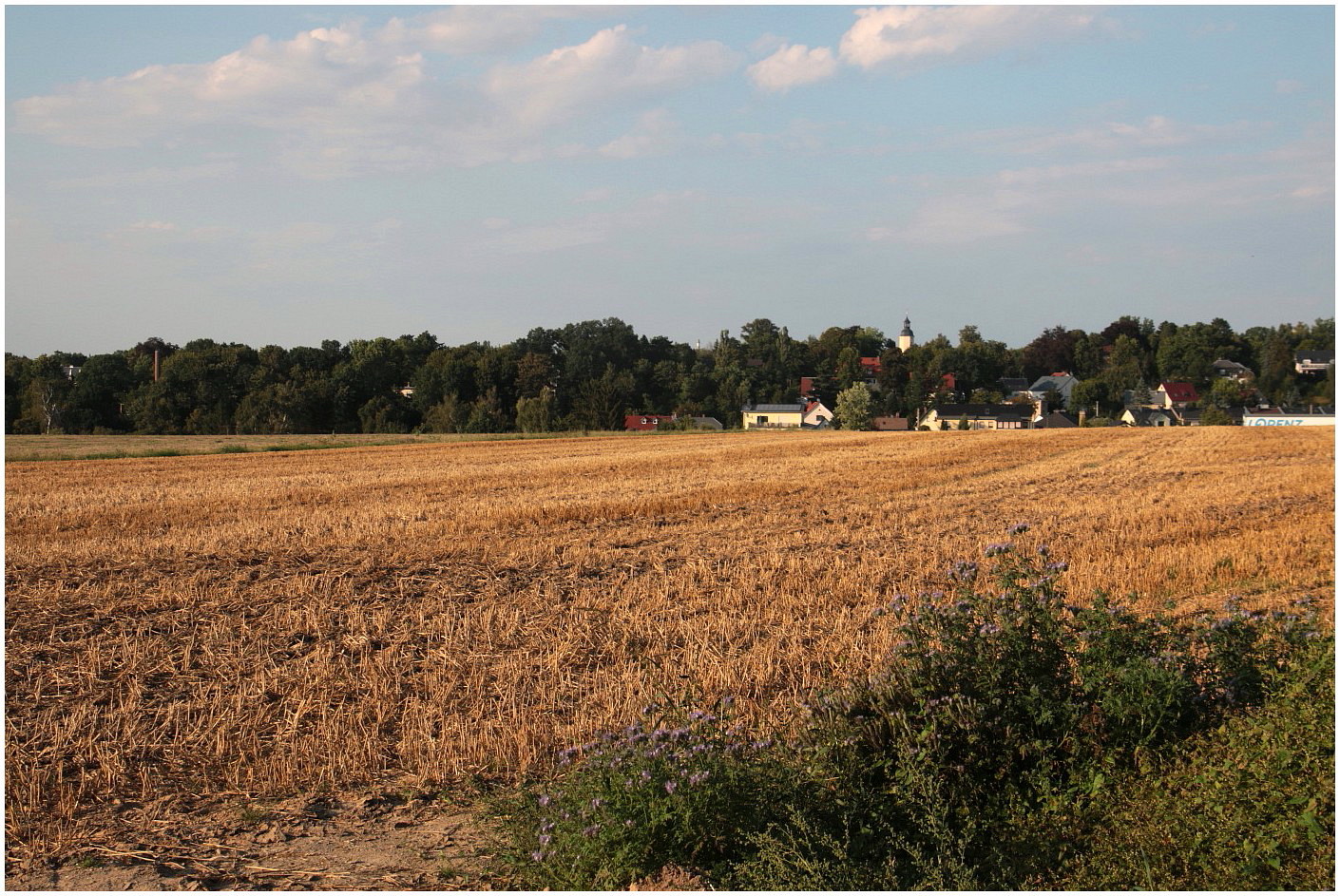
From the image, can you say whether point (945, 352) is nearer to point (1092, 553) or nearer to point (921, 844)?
point (1092, 553)

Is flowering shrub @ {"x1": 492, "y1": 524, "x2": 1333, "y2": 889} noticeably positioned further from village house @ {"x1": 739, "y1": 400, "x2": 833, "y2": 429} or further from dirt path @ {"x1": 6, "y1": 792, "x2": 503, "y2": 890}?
village house @ {"x1": 739, "y1": 400, "x2": 833, "y2": 429}

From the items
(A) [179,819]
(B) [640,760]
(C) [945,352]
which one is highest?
(C) [945,352]

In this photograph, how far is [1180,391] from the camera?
98.8m

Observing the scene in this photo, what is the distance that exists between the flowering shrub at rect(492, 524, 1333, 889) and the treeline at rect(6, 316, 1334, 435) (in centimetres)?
3181

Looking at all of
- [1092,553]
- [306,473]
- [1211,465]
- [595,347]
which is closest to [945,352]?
[595,347]

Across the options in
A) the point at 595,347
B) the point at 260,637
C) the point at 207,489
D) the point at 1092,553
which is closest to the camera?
the point at 260,637

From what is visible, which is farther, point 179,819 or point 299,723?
point 299,723

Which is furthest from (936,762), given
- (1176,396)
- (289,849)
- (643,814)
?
(1176,396)

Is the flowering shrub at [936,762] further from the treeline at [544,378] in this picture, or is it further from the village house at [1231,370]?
the village house at [1231,370]

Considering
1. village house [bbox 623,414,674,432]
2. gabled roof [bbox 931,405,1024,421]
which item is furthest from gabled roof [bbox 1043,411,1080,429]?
village house [bbox 623,414,674,432]

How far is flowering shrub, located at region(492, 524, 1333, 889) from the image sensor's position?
448 centimetres

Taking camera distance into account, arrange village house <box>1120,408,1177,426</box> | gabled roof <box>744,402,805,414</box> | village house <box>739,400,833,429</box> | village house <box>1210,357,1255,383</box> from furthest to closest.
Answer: gabled roof <box>744,402,805,414</box> < village house <box>739,400,833,429</box> < village house <box>1120,408,1177,426</box> < village house <box>1210,357,1255,383</box>

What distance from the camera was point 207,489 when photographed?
76.6 feet

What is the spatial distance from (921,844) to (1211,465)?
28478 millimetres
